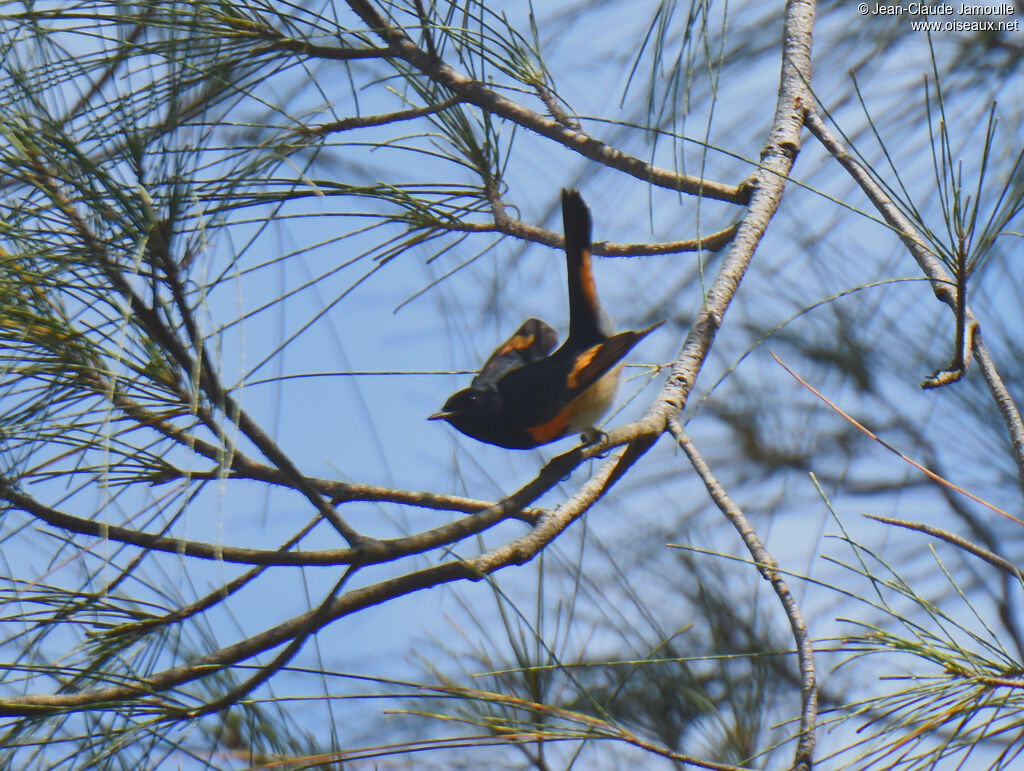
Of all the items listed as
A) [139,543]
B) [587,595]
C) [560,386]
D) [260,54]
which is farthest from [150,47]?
[587,595]

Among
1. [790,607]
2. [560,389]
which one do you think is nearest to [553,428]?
[560,389]

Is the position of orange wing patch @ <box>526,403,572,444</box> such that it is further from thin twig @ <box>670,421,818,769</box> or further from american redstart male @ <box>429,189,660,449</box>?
thin twig @ <box>670,421,818,769</box>

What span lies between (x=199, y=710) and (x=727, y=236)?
95 cm

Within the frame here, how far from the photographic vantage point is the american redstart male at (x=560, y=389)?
1812 millimetres

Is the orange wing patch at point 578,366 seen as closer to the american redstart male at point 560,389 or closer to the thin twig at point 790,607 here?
the american redstart male at point 560,389

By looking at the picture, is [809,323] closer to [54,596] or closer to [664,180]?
[664,180]

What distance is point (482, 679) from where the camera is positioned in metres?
1.65

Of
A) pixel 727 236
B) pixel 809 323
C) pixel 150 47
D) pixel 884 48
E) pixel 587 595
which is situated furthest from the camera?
pixel 809 323

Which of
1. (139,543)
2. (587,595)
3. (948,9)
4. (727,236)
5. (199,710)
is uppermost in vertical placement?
(948,9)

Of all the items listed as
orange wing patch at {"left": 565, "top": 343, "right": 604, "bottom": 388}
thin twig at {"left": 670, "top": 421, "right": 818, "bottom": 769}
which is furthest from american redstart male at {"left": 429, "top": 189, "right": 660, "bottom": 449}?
thin twig at {"left": 670, "top": 421, "right": 818, "bottom": 769}

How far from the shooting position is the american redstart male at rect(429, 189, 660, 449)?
1812 mm

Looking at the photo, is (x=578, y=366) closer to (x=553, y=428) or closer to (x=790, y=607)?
(x=553, y=428)

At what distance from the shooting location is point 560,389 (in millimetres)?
1885

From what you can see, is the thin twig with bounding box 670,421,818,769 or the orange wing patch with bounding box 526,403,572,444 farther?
the orange wing patch with bounding box 526,403,572,444
